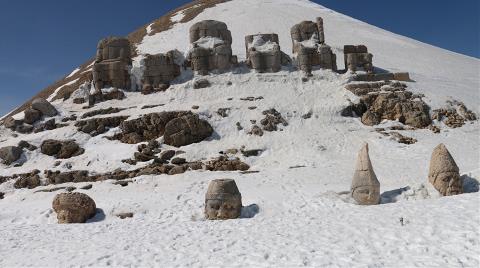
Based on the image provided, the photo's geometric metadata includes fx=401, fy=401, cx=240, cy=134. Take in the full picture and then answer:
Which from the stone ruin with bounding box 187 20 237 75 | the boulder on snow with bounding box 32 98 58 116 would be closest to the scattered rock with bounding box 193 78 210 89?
the stone ruin with bounding box 187 20 237 75

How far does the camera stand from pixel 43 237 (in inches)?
475

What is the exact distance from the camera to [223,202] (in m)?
13.9

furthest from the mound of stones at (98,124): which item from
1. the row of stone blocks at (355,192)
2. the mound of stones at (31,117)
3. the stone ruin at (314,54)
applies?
the stone ruin at (314,54)

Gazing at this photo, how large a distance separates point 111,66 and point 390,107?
67.2 ft

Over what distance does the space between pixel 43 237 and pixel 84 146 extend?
12.7 meters

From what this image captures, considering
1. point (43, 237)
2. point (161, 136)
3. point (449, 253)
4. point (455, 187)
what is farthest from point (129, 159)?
point (449, 253)

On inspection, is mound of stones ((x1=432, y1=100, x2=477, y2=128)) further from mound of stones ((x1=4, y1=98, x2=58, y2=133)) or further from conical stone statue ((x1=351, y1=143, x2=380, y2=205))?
mound of stones ((x1=4, y1=98, x2=58, y2=133))

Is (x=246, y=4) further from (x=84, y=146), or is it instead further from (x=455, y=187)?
(x=455, y=187)

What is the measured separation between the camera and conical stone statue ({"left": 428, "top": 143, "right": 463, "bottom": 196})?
13072 millimetres

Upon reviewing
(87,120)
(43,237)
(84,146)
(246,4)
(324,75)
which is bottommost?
(43,237)

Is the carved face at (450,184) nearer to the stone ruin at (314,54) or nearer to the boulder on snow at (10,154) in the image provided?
the stone ruin at (314,54)

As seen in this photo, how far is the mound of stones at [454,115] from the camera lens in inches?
997

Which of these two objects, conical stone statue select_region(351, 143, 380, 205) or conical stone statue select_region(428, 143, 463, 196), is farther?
conical stone statue select_region(351, 143, 380, 205)

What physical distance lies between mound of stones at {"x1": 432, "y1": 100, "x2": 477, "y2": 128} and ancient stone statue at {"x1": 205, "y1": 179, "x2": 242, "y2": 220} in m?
17.3
